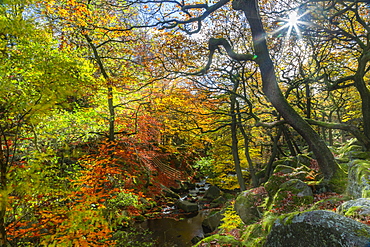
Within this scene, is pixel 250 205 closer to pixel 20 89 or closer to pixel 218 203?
pixel 20 89

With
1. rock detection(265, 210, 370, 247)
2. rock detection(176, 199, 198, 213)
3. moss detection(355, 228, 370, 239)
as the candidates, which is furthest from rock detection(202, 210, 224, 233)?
moss detection(355, 228, 370, 239)

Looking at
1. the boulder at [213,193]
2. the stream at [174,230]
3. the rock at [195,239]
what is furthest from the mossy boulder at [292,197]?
the boulder at [213,193]

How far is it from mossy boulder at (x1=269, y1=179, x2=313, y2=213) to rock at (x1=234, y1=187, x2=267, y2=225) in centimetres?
104

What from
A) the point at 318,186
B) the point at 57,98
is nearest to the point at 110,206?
the point at 57,98

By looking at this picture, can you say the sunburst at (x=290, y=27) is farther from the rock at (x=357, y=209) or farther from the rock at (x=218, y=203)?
the rock at (x=218, y=203)

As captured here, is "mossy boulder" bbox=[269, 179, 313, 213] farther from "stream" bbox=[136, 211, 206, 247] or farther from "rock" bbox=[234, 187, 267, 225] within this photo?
"stream" bbox=[136, 211, 206, 247]

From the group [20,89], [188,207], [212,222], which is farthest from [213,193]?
[20,89]

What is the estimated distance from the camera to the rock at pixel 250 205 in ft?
20.7

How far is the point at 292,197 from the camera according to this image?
17.0ft

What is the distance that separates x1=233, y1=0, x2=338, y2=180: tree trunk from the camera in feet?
18.0

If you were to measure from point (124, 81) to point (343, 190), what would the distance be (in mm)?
7531

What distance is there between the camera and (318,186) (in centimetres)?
552

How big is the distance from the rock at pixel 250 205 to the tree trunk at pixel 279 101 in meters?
2.16

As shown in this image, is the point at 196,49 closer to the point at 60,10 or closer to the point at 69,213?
the point at 60,10
